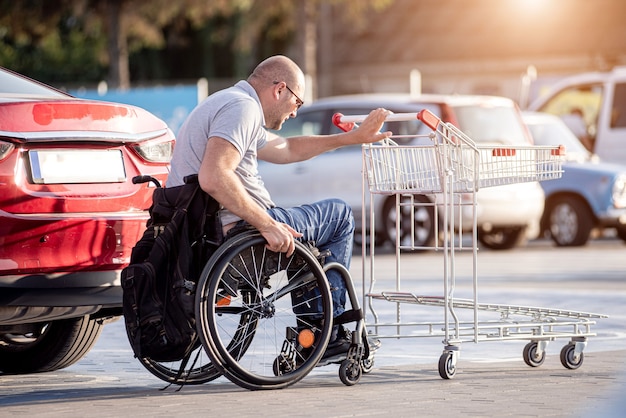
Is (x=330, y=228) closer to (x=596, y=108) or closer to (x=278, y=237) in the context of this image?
(x=278, y=237)

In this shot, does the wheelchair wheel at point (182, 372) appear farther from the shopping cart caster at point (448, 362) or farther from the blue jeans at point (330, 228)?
the shopping cart caster at point (448, 362)

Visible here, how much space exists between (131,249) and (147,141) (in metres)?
0.57

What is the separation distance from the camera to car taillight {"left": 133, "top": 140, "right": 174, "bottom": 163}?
695 cm

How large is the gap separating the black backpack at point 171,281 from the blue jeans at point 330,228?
394mm

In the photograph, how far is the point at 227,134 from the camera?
251 inches

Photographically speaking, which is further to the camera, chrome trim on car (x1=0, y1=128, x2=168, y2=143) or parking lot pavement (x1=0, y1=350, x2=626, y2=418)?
chrome trim on car (x1=0, y1=128, x2=168, y2=143)

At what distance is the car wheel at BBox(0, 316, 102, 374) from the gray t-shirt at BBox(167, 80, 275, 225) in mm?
1168

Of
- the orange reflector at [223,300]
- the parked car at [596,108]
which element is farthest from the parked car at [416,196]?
the orange reflector at [223,300]

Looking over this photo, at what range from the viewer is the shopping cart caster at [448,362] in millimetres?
6855

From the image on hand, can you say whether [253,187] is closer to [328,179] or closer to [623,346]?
[623,346]

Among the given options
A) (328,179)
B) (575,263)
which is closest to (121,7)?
(328,179)

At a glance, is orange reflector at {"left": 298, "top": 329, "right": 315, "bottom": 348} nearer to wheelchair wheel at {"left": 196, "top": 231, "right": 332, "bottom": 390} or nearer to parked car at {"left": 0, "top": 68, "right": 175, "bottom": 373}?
wheelchair wheel at {"left": 196, "top": 231, "right": 332, "bottom": 390}

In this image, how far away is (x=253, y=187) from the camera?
662cm

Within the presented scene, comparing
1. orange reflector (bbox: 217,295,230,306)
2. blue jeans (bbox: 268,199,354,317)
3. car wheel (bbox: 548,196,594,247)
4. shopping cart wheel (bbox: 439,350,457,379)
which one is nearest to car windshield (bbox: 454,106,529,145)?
car wheel (bbox: 548,196,594,247)
